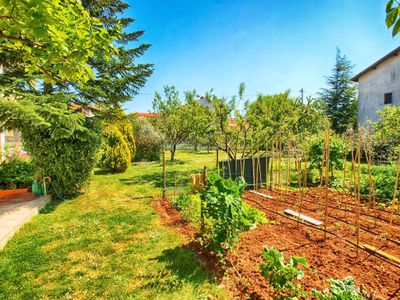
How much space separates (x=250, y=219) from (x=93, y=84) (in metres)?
7.56

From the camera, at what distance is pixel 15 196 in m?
6.87

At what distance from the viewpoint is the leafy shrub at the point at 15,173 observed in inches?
320

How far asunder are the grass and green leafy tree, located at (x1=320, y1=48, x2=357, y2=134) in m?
26.5

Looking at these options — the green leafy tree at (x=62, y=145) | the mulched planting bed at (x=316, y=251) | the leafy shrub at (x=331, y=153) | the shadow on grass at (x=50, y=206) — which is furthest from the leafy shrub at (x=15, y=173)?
the leafy shrub at (x=331, y=153)

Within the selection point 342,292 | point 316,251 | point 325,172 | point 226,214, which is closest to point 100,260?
point 226,214

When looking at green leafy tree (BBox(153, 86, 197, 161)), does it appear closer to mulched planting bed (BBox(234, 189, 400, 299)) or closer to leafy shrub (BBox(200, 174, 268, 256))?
mulched planting bed (BBox(234, 189, 400, 299))

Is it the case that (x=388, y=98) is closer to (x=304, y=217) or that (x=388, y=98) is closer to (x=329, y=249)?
(x=304, y=217)

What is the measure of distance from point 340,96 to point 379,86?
25.1ft

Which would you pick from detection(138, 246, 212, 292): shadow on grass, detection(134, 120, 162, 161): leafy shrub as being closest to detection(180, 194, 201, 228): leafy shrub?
detection(138, 246, 212, 292): shadow on grass

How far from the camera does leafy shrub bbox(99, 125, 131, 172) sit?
11.7m

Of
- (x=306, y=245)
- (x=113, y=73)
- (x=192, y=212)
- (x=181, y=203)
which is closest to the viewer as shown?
(x=306, y=245)

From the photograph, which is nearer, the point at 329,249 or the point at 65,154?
the point at 329,249

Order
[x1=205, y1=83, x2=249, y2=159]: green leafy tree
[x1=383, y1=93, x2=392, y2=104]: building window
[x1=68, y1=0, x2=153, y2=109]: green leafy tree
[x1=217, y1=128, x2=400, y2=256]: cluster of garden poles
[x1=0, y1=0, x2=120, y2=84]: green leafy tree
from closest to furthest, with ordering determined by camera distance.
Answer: [x1=0, y1=0, x2=120, y2=84]: green leafy tree < [x1=217, y1=128, x2=400, y2=256]: cluster of garden poles < [x1=68, y1=0, x2=153, y2=109]: green leafy tree < [x1=205, y1=83, x2=249, y2=159]: green leafy tree < [x1=383, y1=93, x2=392, y2=104]: building window

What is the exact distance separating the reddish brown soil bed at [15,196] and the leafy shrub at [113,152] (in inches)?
173
